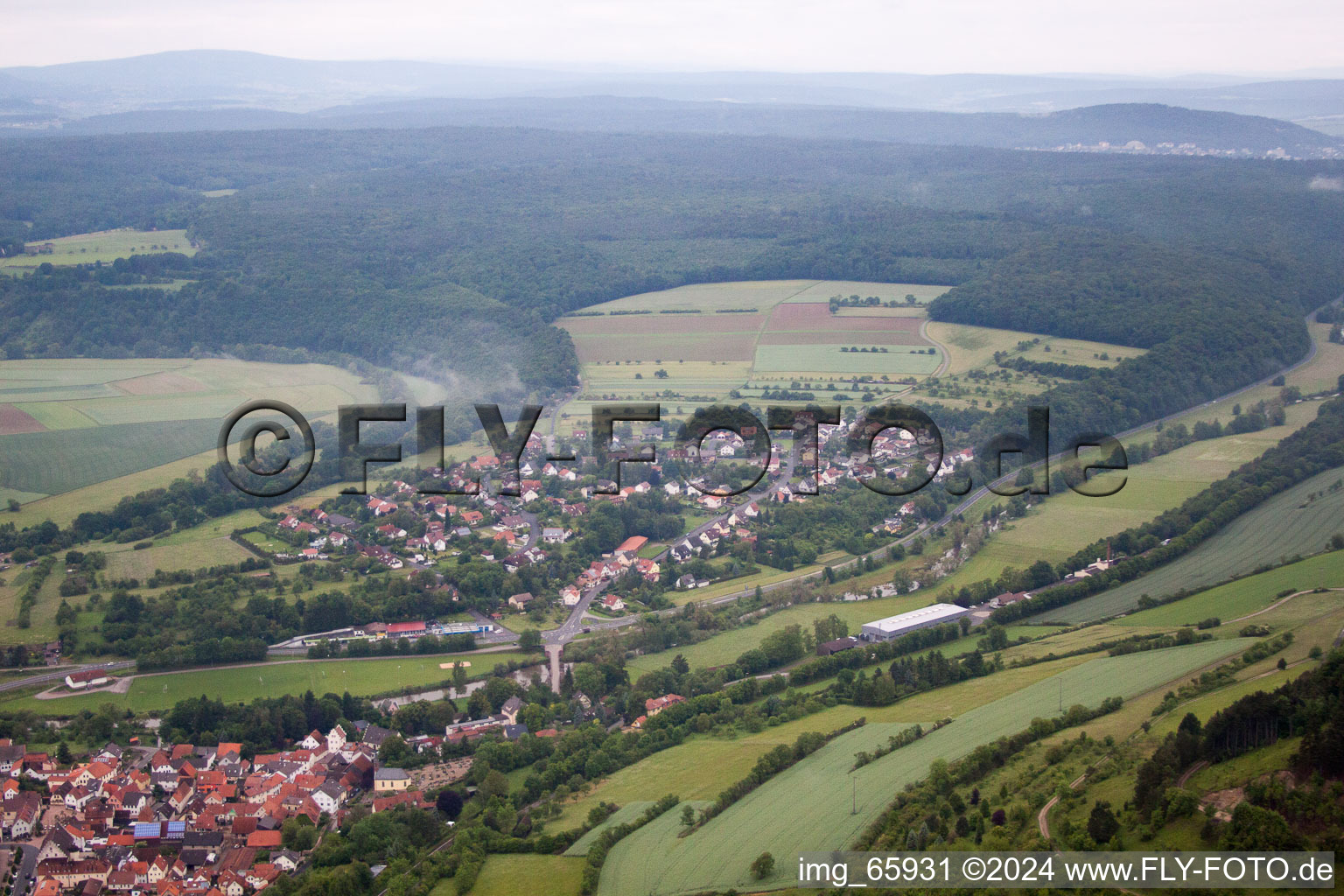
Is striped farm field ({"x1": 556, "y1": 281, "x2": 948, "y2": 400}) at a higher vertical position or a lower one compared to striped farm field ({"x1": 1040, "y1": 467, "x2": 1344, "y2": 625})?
higher

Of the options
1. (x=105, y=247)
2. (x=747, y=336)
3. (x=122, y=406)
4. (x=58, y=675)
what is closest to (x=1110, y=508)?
(x=747, y=336)

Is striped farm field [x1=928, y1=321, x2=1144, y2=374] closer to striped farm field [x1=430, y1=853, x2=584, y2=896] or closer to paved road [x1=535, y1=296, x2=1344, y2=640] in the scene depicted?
paved road [x1=535, y1=296, x2=1344, y2=640]

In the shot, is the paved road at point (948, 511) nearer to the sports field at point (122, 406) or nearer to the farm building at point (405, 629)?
the farm building at point (405, 629)

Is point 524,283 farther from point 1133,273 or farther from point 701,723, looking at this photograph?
point 701,723

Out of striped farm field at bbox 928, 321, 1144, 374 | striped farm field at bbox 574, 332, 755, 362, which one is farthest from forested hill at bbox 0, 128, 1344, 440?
striped farm field at bbox 574, 332, 755, 362

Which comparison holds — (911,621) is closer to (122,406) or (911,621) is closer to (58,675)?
(58,675)
